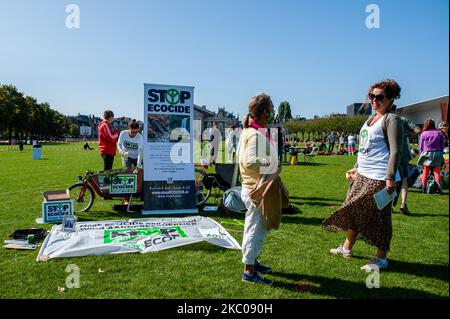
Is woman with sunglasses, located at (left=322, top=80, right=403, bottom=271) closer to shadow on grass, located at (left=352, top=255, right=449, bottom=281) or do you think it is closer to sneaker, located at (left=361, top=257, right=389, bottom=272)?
sneaker, located at (left=361, top=257, right=389, bottom=272)

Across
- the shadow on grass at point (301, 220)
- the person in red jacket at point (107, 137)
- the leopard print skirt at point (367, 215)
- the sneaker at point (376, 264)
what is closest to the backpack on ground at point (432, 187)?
the shadow on grass at point (301, 220)

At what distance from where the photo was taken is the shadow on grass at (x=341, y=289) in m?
3.65

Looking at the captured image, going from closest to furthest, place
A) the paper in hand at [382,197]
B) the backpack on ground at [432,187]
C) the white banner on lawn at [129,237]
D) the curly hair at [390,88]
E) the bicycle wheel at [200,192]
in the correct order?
the paper in hand at [382,197], the curly hair at [390,88], the white banner on lawn at [129,237], the bicycle wheel at [200,192], the backpack on ground at [432,187]

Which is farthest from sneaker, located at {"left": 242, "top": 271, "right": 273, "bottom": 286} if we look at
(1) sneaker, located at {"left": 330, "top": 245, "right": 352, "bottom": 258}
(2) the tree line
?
(2) the tree line

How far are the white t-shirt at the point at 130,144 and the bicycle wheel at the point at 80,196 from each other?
1.32 metres

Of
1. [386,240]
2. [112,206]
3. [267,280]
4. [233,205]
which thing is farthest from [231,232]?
[112,206]

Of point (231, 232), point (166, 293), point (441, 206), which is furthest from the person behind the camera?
point (441, 206)

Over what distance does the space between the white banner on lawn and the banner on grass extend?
1.29 metres

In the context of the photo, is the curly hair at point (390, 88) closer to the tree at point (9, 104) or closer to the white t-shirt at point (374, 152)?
the white t-shirt at point (374, 152)

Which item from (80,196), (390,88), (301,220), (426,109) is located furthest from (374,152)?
(426,109)

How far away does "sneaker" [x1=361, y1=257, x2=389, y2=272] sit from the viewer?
13.9 feet

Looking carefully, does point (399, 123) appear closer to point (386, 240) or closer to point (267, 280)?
point (386, 240)

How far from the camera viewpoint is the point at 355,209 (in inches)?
169

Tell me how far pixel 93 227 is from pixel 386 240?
14.3 ft
